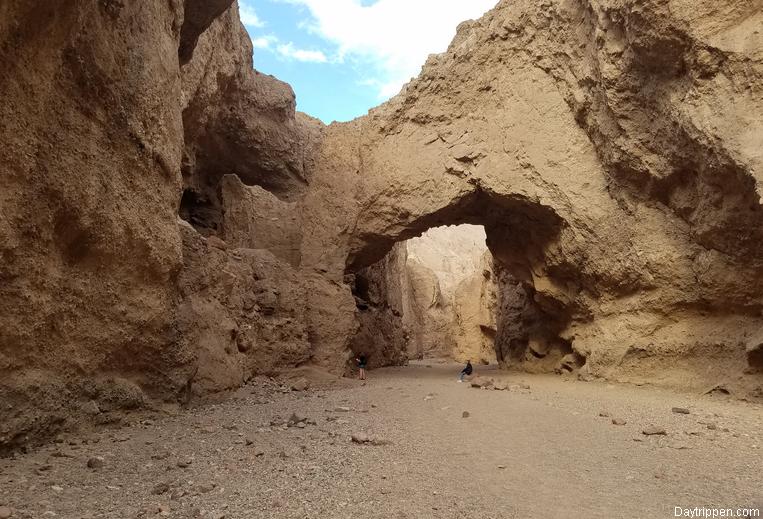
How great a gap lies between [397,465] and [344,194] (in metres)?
Result: 6.95

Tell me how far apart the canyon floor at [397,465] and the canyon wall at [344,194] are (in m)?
0.63

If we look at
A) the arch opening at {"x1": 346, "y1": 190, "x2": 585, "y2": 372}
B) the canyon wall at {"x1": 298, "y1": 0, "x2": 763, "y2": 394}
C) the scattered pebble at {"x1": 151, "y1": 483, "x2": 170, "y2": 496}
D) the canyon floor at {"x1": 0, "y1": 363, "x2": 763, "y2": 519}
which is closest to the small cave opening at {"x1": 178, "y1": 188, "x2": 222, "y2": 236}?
the canyon wall at {"x1": 298, "y1": 0, "x2": 763, "y2": 394}

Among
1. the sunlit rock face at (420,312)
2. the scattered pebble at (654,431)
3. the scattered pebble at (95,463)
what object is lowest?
the scattered pebble at (95,463)

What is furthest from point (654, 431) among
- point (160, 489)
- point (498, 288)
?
point (498, 288)

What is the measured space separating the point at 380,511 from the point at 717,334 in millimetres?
5591

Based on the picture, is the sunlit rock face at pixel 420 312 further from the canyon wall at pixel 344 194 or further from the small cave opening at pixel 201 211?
the small cave opening at pixel 201 211

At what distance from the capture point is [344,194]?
9500 mm

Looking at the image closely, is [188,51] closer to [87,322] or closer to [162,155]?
[162,155]

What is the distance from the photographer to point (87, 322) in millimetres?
3742

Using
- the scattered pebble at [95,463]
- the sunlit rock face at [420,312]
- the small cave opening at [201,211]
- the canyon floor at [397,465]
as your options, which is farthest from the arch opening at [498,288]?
the scattered pebble at [95,463]

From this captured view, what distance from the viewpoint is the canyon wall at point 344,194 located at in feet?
11.1

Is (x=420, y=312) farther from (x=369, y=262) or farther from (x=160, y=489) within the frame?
(x=160, y=489)

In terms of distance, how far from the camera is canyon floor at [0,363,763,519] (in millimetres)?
2344

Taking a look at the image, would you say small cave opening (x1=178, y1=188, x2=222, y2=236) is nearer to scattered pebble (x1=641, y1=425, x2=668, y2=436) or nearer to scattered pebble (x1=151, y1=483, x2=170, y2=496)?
scattered pebble (x1=151, y1=483, x2=170, y2=496)
